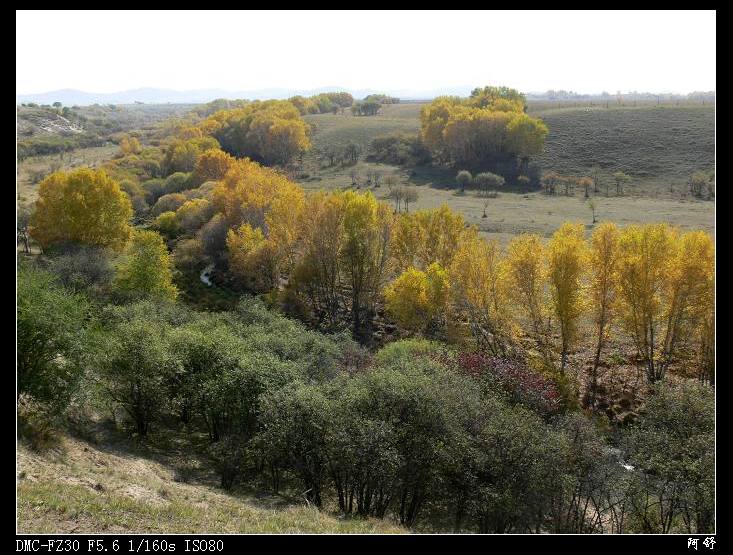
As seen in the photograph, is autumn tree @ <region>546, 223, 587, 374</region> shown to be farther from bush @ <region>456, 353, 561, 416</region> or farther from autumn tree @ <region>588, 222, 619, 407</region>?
bush @ <region>456, 353, 561, 416</region>

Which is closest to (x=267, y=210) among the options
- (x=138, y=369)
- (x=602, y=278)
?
(x=138, y=369)

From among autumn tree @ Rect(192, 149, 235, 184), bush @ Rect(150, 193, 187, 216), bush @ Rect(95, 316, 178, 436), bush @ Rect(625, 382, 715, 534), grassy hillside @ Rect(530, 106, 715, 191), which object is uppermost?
grassy hillside @ Rect(530, 106, 715, 191)

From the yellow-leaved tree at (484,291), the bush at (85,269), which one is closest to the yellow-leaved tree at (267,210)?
the bush at (85,269)

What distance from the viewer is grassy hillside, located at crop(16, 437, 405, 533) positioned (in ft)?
42.6

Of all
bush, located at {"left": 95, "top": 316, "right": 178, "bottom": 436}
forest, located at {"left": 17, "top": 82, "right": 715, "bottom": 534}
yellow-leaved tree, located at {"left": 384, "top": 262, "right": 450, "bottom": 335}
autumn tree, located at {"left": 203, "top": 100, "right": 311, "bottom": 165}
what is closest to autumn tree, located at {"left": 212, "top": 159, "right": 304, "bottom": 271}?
forest, located at {"left": 17, "top": 82, "right": 715, "bottom": 534}

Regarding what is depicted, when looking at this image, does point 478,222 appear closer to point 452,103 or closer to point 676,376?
point 676,376

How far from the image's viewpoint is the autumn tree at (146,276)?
1593 inches

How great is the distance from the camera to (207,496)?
1769 cm

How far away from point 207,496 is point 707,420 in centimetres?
2019

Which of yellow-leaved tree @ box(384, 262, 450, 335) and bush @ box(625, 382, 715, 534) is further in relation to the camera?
yellow-leaved tree @ box(384, 262, 450, 335)

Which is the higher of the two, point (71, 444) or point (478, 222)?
point (478, 222)

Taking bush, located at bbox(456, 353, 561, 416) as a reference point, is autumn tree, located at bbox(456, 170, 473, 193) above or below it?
above

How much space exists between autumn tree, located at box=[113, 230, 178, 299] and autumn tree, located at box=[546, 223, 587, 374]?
29.3m
